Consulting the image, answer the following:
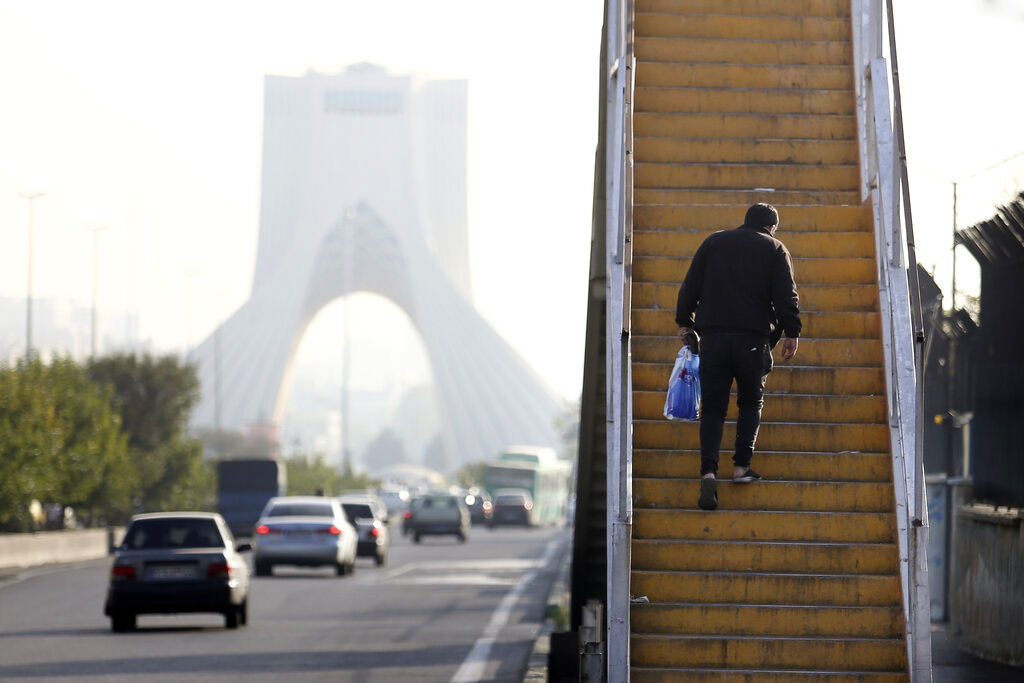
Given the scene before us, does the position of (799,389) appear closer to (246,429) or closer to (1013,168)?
(1013,168)

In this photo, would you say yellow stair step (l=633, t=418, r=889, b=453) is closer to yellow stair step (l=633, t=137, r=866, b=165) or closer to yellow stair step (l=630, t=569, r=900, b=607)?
yellow stair step (l=630, t=569, r=900, b=607)

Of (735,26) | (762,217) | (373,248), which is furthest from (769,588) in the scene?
(373,248)

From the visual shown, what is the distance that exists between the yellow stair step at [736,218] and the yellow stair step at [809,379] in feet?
3.48

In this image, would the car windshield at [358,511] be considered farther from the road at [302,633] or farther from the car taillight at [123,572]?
the car taillight at [123,572]

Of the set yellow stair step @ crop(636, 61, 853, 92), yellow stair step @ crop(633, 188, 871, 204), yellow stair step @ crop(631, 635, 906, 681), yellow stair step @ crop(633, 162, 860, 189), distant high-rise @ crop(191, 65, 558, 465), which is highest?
distant high-rise @ crop(191, 65, 558, 465)

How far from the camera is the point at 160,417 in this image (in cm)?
5188

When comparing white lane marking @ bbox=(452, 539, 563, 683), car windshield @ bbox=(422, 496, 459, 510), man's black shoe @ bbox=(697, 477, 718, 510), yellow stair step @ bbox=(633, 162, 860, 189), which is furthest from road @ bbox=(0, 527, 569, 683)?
car windshield @ bbox=(422, 496, 459, 510)

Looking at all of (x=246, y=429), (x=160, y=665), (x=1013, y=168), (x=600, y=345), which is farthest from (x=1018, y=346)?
(x=246, y=429)

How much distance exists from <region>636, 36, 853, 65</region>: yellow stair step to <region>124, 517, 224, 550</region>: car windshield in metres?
7.68

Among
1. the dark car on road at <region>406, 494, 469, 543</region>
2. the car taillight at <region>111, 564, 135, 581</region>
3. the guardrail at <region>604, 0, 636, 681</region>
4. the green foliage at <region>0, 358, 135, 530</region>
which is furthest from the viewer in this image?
the dark car on road at <region>406, 494, 469, 543</region>

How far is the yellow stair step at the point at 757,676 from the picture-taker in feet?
24.7

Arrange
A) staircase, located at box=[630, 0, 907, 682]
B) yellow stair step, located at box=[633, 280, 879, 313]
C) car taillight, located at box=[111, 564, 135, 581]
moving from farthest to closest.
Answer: car taillight, located at box=[111, 564, 135, 581]
yellow stair step, located at box=[633, 280, 879, 313]
staircase, located at box=[630, 0, 907, 682]

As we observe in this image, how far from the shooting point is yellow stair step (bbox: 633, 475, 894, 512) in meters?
8.38

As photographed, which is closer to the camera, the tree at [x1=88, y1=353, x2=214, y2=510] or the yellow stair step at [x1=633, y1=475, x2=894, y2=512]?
the yellow stair step at [x1=633, y1=475, x2=894, y2=512]
